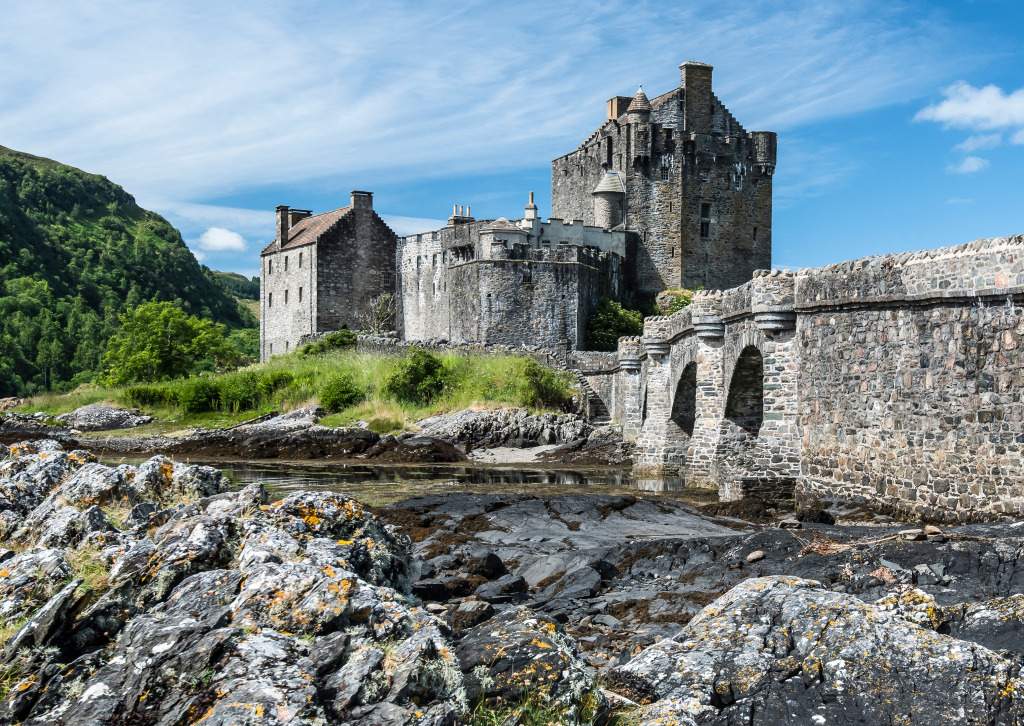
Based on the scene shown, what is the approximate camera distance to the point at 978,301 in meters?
13.9

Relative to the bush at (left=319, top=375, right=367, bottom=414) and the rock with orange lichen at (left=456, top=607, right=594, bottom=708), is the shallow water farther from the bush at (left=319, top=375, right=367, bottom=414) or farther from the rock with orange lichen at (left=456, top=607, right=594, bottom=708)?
the rock with orange lichen at (left=456, top=607, right=594, bottom=708)

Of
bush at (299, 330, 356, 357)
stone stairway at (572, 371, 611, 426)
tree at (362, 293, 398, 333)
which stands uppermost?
tree at (362, 293, 398, 333)

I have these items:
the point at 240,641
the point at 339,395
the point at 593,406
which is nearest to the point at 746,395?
the point at 593,406

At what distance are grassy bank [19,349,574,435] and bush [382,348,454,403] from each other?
53 mm

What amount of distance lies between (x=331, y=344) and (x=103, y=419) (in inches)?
487

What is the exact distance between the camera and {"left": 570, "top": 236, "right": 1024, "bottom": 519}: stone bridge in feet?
44.8

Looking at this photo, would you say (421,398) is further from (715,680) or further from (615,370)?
(715,680)

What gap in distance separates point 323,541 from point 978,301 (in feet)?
35.1

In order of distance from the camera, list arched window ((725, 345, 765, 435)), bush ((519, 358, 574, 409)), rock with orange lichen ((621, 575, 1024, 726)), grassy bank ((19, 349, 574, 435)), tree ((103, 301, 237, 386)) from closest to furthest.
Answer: rock with orange lichen ((621, 575, 1024, 726)) → arched window ((725, 345, 765, 435)) → bush ((519, 358, 574, 409)) → grassy bank ((19, 349, 574, 435)) → tree ((103, 301, 237, 386))

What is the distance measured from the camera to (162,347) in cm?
5428

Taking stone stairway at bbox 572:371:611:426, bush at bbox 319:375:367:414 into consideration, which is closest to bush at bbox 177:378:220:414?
bush at bbox 319:375:367:414

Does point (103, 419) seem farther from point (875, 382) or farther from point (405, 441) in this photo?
point (875, 382)

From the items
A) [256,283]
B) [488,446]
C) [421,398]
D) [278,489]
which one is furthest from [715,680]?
[256,283]

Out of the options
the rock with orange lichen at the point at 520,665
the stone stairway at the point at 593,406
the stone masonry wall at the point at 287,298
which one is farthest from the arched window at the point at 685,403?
the stone masonry wall at the point at 287,298
